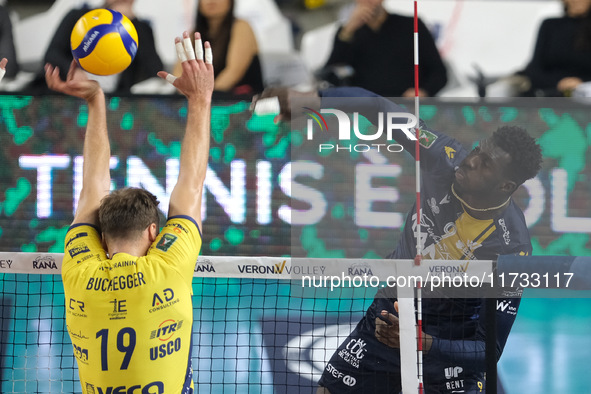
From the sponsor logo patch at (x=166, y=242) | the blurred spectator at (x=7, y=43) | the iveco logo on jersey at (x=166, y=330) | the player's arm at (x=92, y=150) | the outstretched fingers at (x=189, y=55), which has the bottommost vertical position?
the iveco logo on jersey at (x=166, y=330)

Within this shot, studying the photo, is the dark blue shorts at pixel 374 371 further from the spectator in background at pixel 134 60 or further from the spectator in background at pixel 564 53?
the spectator in background at pixel 134 60

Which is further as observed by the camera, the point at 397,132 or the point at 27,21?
the point at 27,21

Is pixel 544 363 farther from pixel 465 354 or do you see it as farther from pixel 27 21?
pixel 27 21

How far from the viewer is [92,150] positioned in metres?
3.73

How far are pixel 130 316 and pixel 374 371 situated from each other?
2.10m

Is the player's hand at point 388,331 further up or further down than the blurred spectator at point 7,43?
further down

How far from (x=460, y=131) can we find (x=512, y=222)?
3575mm

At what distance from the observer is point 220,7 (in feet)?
27.2

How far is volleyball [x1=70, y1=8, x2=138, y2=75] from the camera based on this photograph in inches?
173

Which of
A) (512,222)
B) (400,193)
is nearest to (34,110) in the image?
(400,193)

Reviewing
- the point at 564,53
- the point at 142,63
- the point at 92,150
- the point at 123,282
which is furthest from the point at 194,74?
the point at 564,53

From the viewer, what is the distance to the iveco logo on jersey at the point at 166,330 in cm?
313

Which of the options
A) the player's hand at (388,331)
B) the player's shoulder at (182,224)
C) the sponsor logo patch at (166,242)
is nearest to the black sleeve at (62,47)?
the player's hand at (388,331)

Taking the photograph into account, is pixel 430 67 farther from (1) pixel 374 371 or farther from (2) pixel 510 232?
(1) pixel 374 371
